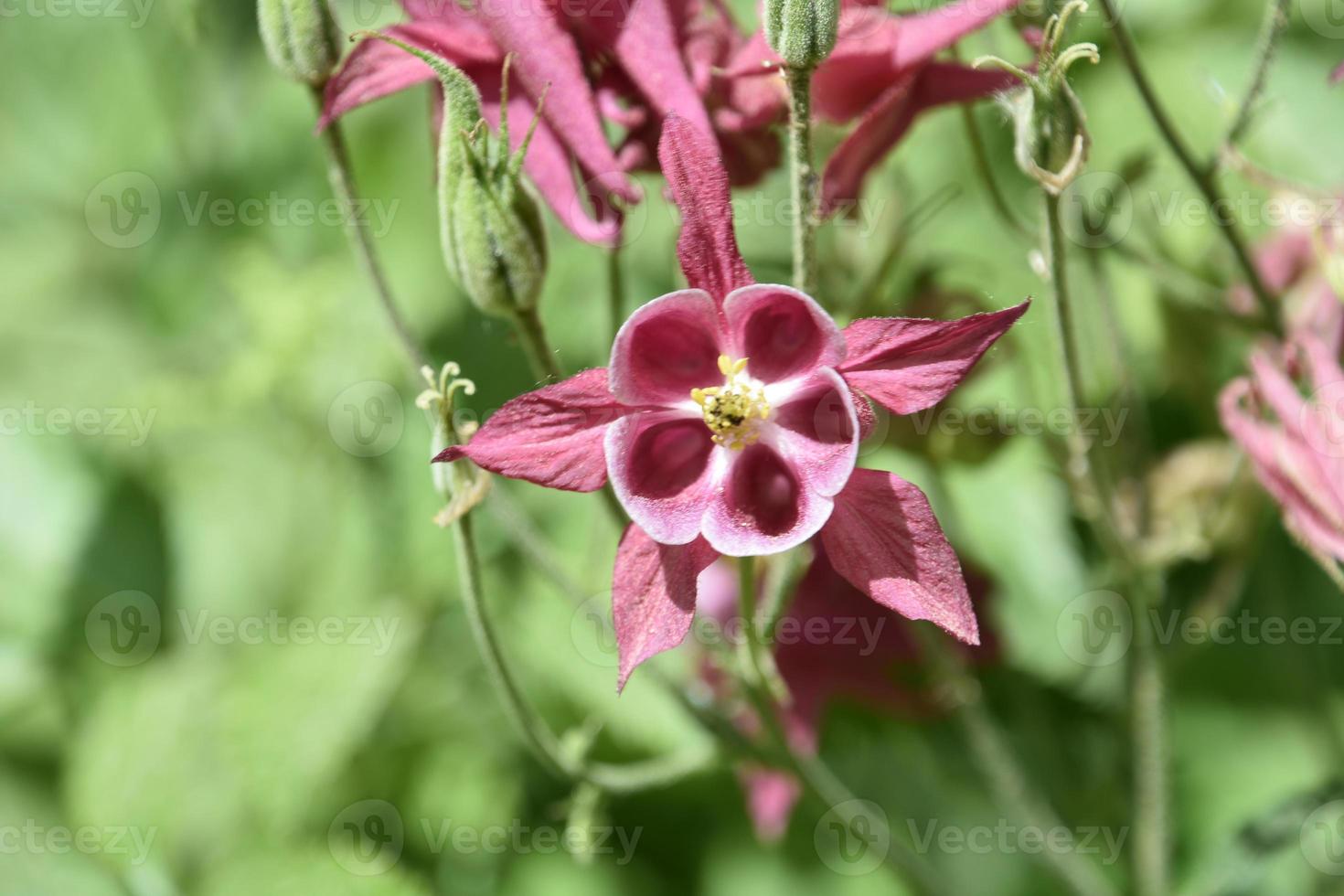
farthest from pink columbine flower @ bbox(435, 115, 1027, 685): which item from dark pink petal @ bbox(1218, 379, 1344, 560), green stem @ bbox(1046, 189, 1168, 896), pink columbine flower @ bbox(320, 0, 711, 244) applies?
dark pink petal @ bbox(1218, 379, 1344, 560)

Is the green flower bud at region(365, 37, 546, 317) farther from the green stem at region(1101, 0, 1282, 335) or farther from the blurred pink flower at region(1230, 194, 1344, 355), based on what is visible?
the blurred pink flower at region(1230, 194, 1344, 355)

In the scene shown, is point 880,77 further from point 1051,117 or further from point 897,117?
point 1051,117

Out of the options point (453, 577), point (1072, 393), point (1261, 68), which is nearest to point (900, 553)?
point (1072, 393)

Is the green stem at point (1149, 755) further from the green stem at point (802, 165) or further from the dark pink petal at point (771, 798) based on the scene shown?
the green stem at point (802, 165)

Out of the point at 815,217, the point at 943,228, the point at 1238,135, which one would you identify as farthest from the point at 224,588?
the point at 1238,135

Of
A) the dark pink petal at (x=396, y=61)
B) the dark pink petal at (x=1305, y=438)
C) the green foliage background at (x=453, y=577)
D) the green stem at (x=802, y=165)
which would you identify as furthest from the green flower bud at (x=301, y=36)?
the dark pink petal at (x=1305, y=438)
